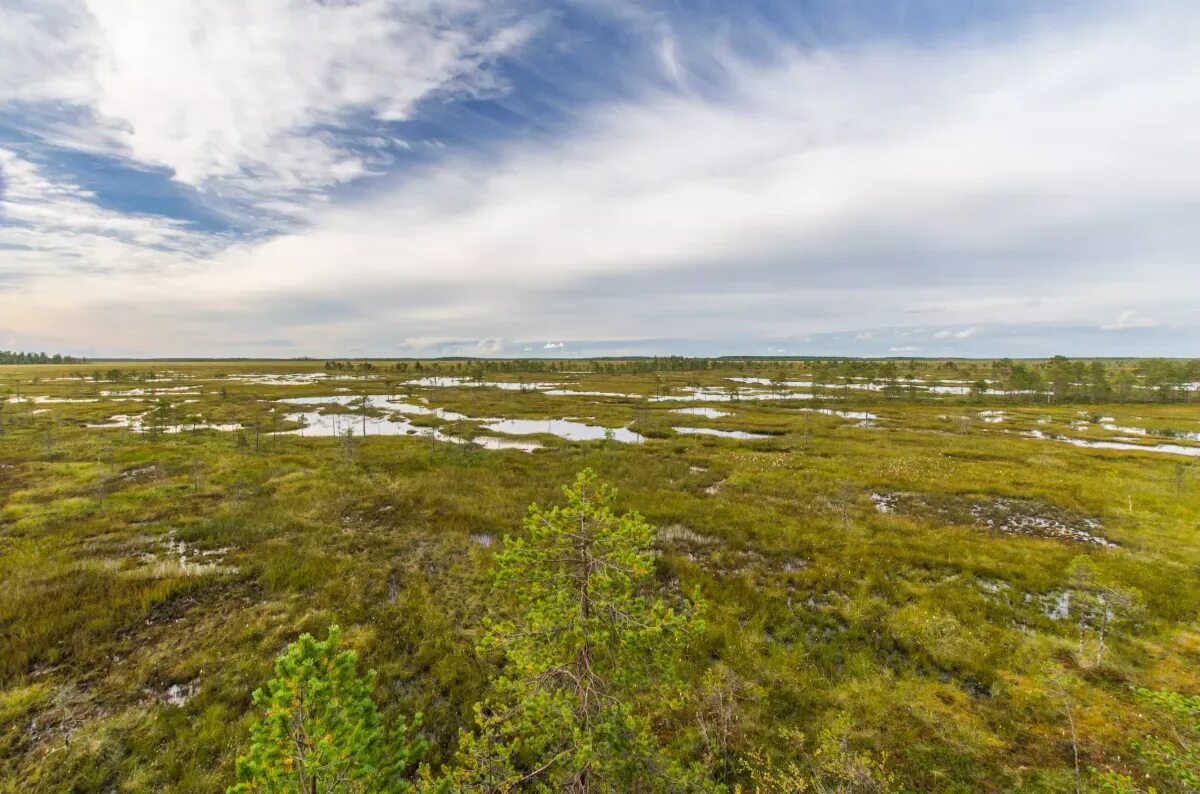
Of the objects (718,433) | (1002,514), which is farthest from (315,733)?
(718,433)

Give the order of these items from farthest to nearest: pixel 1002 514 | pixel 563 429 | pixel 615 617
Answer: pixel 563 429
pixel 1002 514
pixel 615 617

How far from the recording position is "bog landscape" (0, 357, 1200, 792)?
683 cm

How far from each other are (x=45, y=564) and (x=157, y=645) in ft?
33.8

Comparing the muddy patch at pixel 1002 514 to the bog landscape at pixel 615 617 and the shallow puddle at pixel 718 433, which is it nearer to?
the bog landscape at pixel 615 617

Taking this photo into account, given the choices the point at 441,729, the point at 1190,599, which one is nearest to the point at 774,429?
the point at 1190,599

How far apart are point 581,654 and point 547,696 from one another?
111 cm

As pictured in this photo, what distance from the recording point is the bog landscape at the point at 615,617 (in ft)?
22.4

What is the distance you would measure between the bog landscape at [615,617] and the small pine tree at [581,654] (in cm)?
6

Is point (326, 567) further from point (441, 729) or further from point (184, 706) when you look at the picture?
point (441, 729)

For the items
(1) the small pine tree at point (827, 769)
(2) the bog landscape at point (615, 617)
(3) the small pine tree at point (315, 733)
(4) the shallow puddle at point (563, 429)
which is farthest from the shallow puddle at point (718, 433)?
(3) the small pine tree at point (315, 733)

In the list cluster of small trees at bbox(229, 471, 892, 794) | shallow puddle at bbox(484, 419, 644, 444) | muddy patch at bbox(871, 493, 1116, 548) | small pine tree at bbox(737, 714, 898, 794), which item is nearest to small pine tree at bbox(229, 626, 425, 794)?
cluster of small trees at bbox(229, 471, 892, 794)

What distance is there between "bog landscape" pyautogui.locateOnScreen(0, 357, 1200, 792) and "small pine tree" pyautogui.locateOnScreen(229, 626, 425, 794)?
0.28ft

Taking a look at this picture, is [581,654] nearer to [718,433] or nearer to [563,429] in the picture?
[718,433]

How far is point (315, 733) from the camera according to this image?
4539 mm
